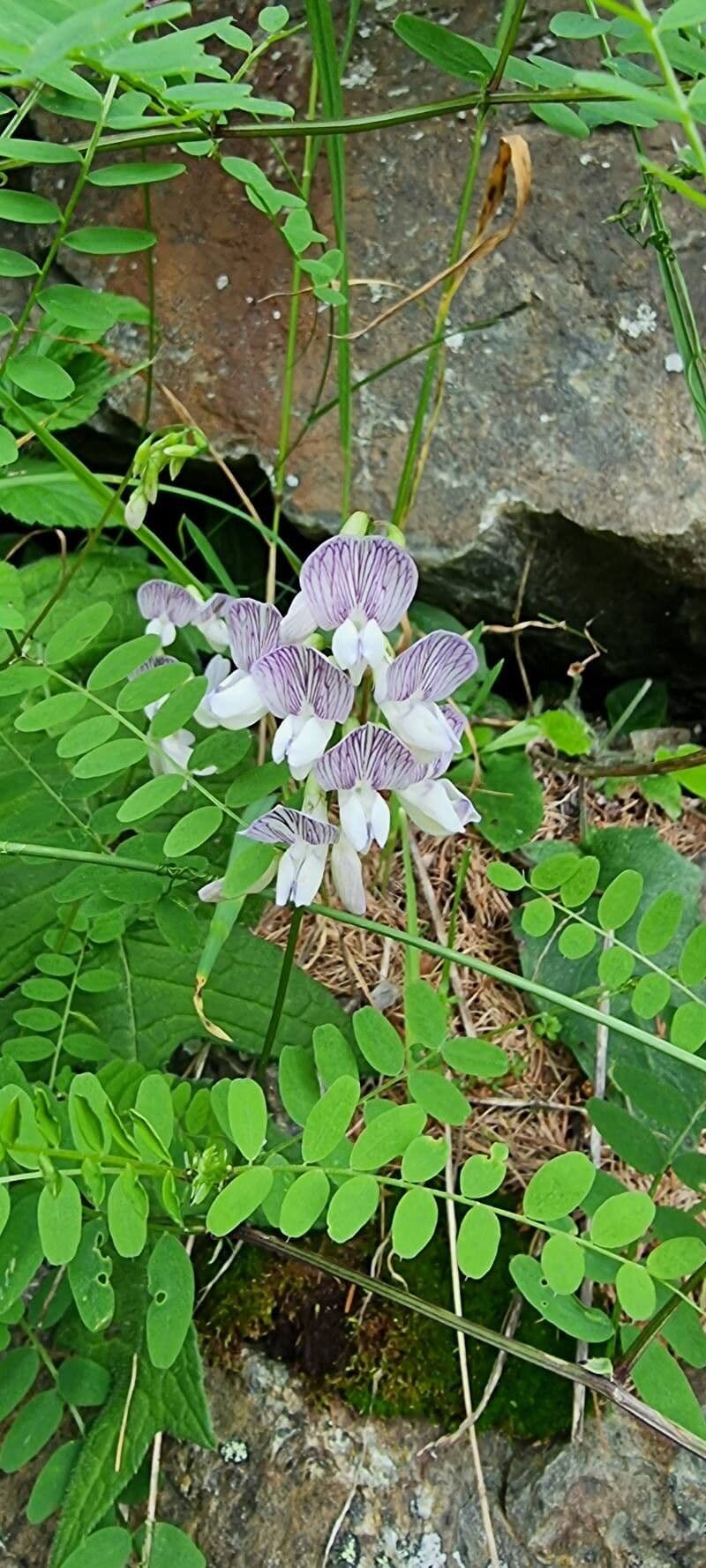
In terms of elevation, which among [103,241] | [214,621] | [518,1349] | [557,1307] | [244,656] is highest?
[103,241]

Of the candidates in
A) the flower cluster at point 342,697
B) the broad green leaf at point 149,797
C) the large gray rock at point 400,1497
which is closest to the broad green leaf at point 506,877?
the flower cluster at point 342,697

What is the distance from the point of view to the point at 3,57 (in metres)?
0.85

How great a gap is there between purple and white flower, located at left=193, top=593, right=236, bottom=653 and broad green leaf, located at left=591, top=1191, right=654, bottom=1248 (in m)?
0.73

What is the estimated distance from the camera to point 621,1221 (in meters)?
1.05

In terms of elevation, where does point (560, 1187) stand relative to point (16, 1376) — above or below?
above

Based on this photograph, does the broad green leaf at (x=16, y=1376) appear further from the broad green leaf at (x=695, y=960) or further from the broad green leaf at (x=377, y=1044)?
the broad green leaf at (x=695, y=960)

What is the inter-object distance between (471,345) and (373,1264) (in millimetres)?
1421

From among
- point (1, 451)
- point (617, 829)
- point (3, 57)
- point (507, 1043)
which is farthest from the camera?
point (617, 829)

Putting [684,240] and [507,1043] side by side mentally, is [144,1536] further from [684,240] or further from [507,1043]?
[684,240]

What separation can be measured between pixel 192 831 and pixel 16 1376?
65 centimetres

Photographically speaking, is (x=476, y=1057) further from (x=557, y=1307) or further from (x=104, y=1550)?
(x=104, y=1550)

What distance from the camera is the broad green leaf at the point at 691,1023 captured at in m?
1.15

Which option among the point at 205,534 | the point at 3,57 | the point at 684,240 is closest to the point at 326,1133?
the point at 3,57

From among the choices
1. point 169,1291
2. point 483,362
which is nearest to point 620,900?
point 169,1291
